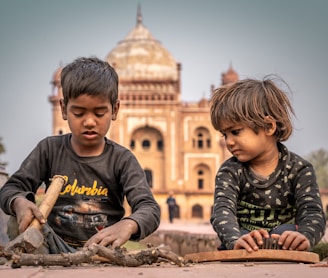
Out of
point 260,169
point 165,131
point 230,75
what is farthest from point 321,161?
point 260,169

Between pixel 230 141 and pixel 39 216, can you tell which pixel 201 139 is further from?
pixel 39 216

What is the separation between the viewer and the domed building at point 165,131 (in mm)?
44188

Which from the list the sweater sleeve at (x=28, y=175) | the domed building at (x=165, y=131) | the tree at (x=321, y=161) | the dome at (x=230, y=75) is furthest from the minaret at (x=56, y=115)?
the sweater sleeve at (x=28, y=175)

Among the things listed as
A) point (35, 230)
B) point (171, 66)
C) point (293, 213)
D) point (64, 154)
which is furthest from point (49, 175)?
point (171, 66)

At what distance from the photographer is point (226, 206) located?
3299 mm

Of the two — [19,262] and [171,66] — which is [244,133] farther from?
[171,66]

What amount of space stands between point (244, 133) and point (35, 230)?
1.12 meters

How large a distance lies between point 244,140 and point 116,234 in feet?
2.84

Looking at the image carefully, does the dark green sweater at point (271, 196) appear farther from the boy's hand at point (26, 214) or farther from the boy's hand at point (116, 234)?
the boy's hand at point (26, 214)

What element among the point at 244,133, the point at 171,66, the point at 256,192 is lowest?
the point at 256,192

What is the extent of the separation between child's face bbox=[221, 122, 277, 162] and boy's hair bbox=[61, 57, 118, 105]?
1.73ft

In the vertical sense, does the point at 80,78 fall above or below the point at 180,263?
above

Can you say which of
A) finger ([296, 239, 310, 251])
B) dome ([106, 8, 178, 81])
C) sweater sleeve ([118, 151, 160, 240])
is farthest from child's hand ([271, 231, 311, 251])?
dome ([106, 8, 178, 81])

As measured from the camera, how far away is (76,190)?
332cm
